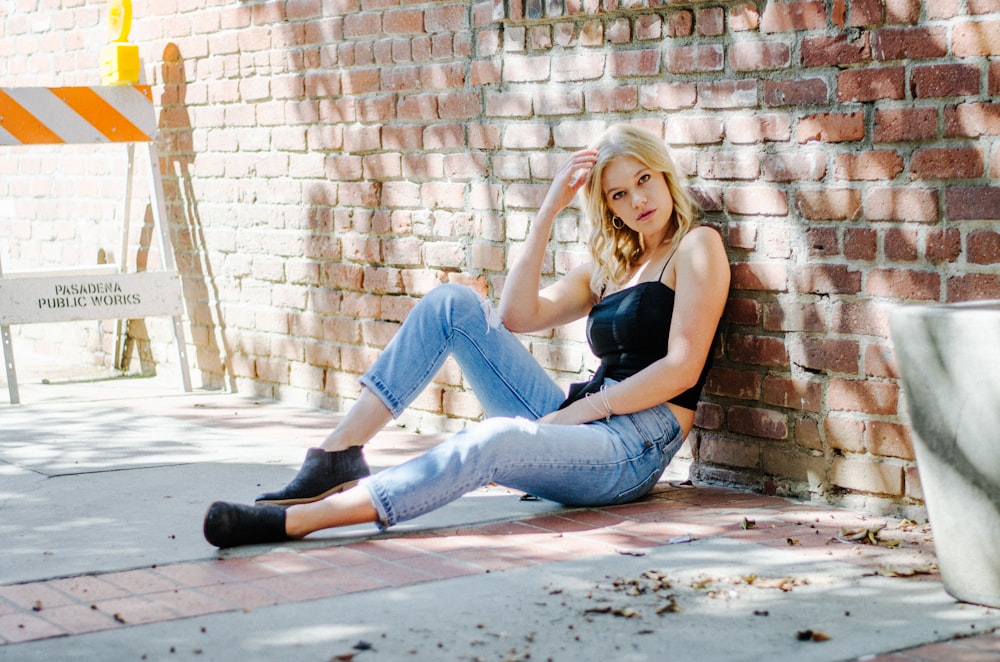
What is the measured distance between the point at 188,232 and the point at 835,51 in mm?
4031

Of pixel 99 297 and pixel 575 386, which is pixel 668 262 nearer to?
pixel 575 386

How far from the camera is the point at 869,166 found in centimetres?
388

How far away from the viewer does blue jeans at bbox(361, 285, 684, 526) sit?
3684 mm

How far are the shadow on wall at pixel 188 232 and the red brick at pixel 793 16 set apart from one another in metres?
3.64

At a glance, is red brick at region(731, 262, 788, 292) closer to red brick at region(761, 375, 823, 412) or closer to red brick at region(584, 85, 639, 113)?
red brick at region(761, 375, 823, 412)

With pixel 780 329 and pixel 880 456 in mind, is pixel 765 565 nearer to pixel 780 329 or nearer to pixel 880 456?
pixel 880 456

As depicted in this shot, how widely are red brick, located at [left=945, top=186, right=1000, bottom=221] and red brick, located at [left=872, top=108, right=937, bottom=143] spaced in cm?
17

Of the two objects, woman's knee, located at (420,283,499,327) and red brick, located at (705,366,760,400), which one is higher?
woman's knee, located at (420,283,499,327)

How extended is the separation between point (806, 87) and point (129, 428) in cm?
320

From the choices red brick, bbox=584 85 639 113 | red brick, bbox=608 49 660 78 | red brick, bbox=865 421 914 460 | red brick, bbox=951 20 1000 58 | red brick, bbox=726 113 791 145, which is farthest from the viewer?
red brick, bbox=584 85 639 113

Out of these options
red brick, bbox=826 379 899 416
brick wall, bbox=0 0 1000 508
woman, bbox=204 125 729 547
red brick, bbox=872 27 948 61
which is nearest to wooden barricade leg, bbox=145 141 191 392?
brick wall, bbox=0 0 1000 508

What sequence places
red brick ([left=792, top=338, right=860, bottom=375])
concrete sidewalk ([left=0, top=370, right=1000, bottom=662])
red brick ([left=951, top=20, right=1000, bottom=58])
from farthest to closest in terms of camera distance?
red brick ([left=792, top=338, right=860, bottom=375])
red brick ([left=951, top=20, right=1000, bottom=58])
concrete sidewalk ([left=0, top=370, right=1000, bottom=662])

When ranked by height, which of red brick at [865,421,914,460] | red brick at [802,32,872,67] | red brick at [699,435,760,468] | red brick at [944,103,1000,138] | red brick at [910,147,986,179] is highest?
red brick at [802,32,872,67]

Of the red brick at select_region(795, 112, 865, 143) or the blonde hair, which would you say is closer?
the red brick at select_region(795, 112, 865, 143)
